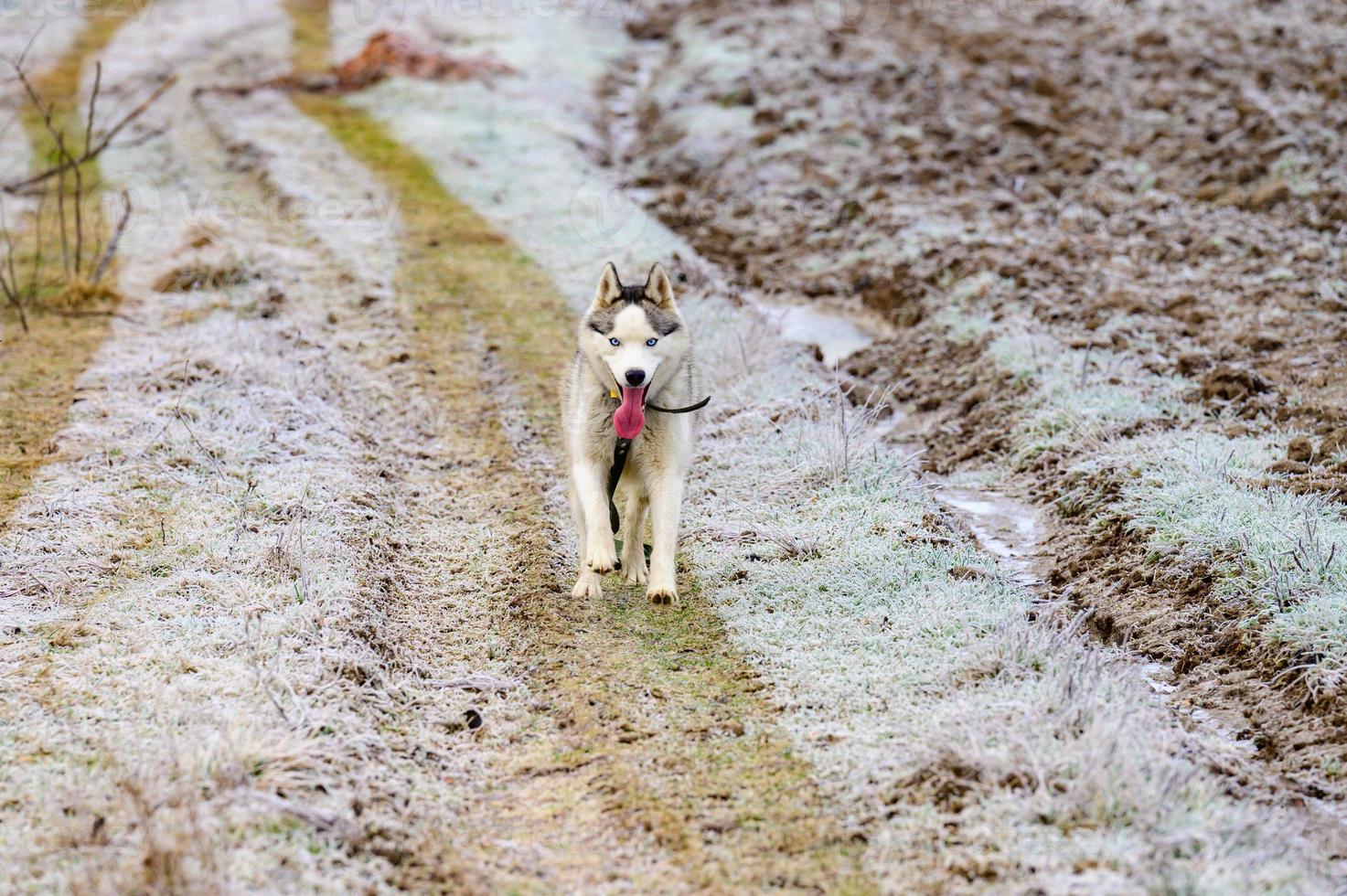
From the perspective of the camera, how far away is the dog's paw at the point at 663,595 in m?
7.23

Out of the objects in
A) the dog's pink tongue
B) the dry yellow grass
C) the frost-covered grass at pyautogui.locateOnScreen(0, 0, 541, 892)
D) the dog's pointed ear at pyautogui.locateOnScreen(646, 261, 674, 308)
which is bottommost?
the dry yellow grass

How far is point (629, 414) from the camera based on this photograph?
23.0ft

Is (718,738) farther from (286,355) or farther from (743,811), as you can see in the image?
(286,355)

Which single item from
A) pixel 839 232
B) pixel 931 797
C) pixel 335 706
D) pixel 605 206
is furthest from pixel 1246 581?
pixel 605 206

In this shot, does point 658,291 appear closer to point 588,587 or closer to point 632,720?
point 588,587

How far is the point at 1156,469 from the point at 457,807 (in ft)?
18.1

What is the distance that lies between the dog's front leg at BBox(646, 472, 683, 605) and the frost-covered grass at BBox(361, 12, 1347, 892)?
1.19ft

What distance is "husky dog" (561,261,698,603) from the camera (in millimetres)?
7055

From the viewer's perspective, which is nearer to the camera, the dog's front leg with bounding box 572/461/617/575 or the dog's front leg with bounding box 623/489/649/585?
the dog's front leg with bounding box 572/461/617/575

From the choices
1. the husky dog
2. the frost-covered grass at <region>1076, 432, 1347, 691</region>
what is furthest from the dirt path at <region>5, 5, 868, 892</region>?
the frost-covered grass at <region>1076, 432, 1347, 691</region>

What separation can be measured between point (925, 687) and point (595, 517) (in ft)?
7.14

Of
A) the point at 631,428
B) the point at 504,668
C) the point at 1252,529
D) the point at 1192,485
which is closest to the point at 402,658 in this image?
the point at 504,668

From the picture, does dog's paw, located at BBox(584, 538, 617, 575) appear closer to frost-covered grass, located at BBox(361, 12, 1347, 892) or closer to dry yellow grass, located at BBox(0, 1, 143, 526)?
frost-covered grass, located at BBox(361, 12, 1347, 892)

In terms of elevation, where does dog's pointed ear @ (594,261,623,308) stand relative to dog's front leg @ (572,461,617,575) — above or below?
above
